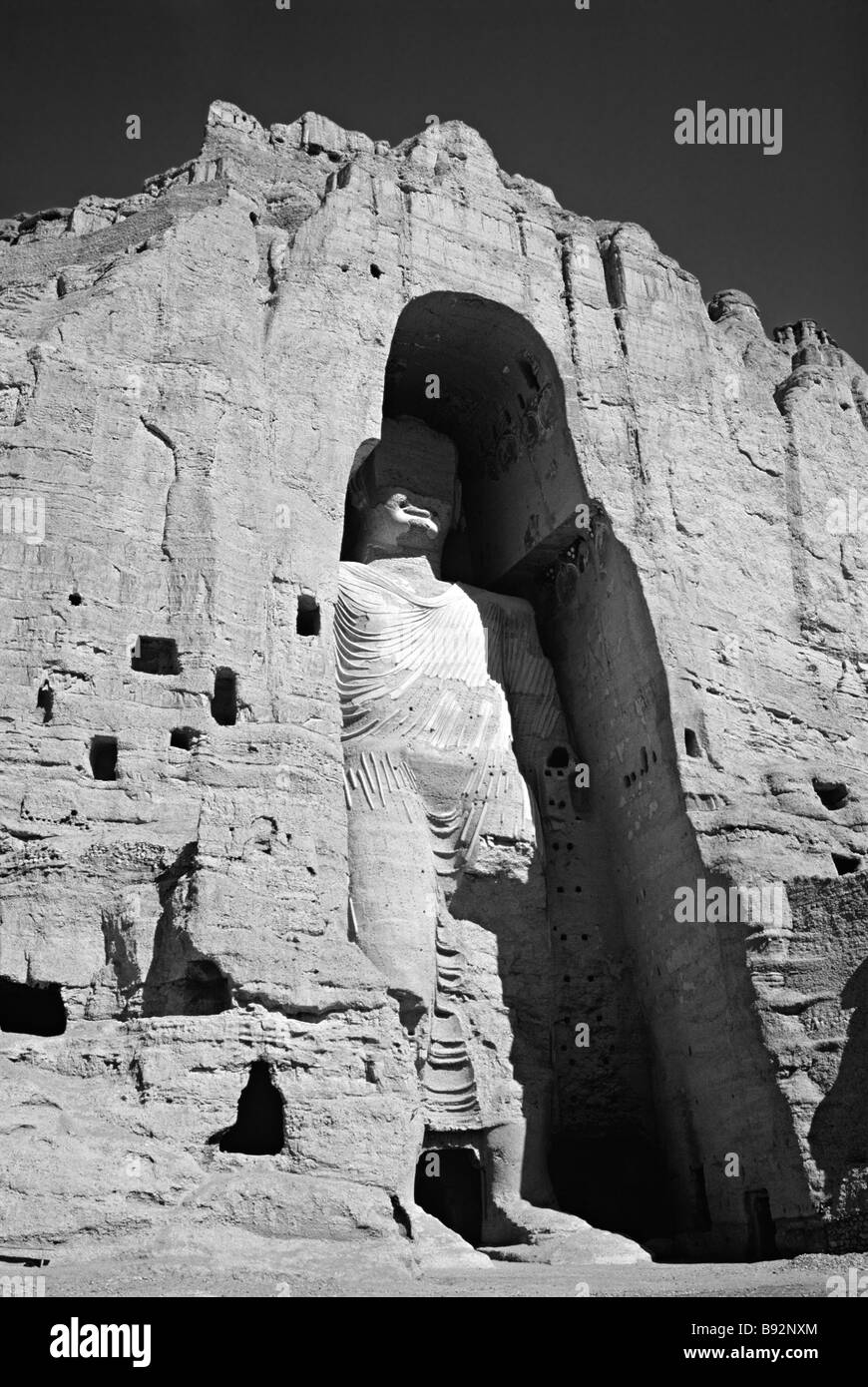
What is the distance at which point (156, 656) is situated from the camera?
10641mm

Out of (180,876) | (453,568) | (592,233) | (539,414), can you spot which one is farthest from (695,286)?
(180,876)

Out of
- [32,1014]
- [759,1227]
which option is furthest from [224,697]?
[759,1227]

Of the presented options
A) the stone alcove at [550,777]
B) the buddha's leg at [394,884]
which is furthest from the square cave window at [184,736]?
the stone alcove at [550,777]

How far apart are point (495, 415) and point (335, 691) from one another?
4.40 m

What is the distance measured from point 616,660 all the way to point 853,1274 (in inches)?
224

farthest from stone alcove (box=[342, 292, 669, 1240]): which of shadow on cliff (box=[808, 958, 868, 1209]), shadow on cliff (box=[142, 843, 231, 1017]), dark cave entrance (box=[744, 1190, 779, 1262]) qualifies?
shadow on cliff (box=[142, 843, 231, 1017])

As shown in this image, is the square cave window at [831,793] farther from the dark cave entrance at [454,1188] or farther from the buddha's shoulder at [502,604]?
the dark cave entrance at [454,1188]

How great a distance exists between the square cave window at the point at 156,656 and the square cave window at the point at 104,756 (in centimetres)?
67

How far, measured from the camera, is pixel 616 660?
12711 millimetres

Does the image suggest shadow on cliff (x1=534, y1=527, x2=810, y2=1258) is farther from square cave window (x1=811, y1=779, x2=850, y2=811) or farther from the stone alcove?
square cave window (x1=811, y1=779, x2=850, y2=811)

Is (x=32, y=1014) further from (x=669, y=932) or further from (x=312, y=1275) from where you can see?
(x=669, y=932)

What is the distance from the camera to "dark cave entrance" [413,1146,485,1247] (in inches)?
439

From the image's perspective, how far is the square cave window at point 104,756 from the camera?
10.0m

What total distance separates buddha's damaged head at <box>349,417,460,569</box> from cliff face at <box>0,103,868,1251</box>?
1.64ft
